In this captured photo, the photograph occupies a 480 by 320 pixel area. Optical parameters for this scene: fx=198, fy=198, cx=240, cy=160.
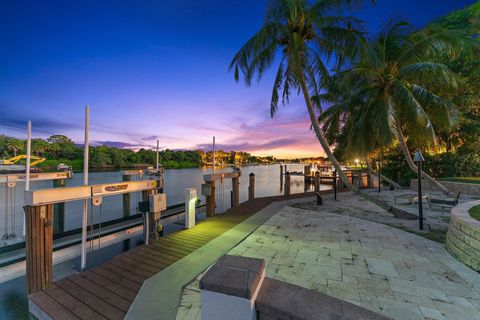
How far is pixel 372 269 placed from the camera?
133 inches

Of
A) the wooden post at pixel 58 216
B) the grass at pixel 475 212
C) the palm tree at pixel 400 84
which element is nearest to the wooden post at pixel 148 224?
the wooden post at pixel 58 216

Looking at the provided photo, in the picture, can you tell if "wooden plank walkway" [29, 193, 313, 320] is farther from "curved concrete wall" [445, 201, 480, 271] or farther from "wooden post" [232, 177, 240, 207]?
"curved concrete wall" [445, 201, 480, 271]

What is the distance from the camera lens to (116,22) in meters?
9.23

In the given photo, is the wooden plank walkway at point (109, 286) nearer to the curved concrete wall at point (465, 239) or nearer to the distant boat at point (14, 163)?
the distant boat at point (14, 163)

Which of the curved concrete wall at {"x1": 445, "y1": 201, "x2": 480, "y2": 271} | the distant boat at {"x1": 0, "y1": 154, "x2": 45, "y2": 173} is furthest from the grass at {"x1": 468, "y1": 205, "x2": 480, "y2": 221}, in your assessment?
the distant boat at {"x1": 0, "y1": 154, "x2": 45, "y2": 173}

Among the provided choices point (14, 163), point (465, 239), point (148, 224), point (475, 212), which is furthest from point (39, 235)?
point (14, 163)

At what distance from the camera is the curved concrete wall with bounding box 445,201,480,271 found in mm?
3335

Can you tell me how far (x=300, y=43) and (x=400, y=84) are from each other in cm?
452

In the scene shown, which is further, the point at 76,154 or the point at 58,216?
the point at 76,154

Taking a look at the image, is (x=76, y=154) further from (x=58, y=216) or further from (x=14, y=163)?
(x=58, y=216)

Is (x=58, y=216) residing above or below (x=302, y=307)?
below

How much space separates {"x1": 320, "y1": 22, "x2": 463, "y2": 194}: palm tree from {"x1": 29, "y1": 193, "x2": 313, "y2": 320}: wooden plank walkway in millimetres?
8262

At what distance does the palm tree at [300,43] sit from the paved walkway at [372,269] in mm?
3338

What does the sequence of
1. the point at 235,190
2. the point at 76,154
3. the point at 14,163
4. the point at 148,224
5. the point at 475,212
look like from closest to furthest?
1. the point at 475,212
2. the point at 148,224
3. the point at 235,190
4. the point at 14,163
5. the point at 76,154
